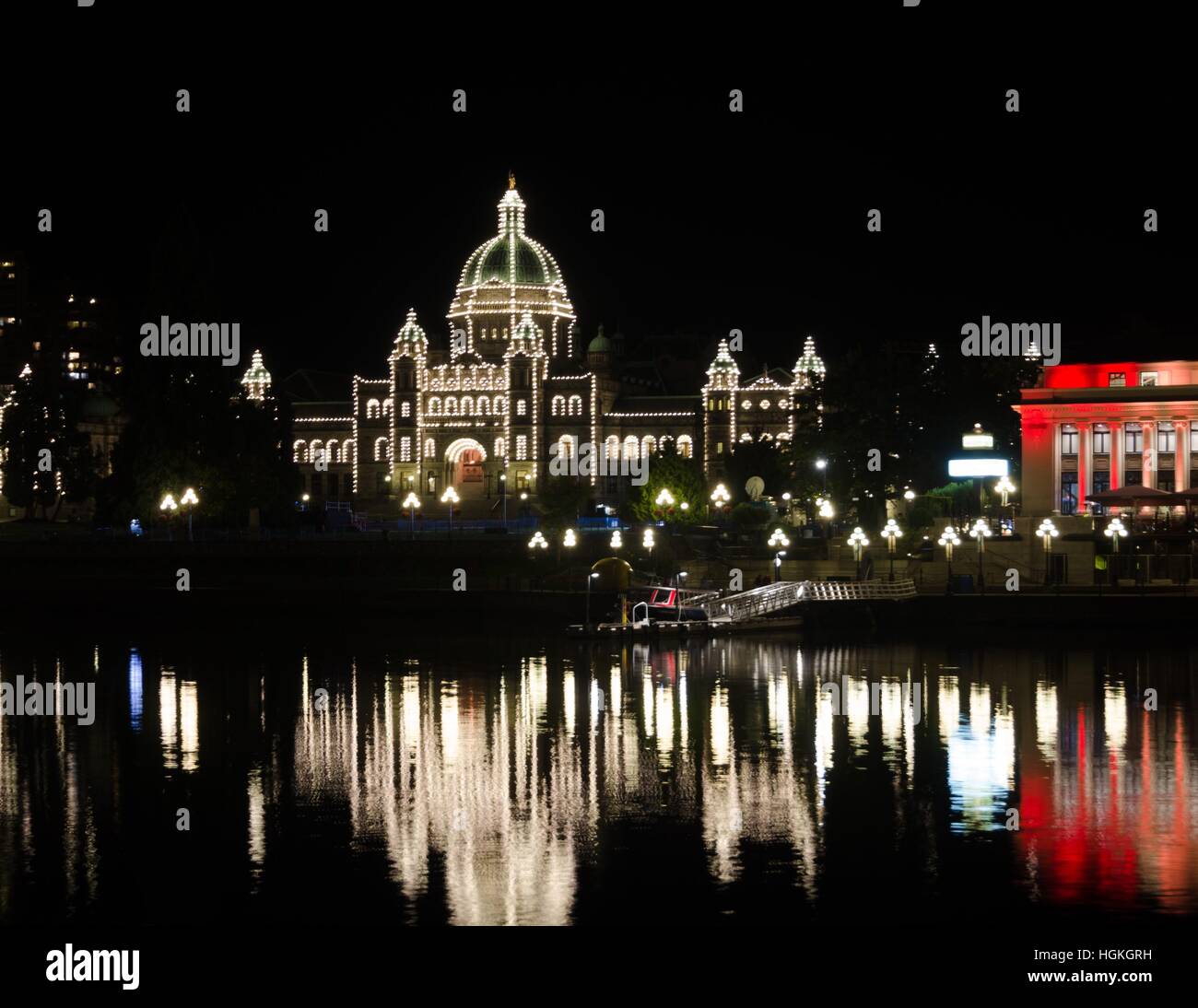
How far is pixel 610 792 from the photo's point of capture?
33.3m

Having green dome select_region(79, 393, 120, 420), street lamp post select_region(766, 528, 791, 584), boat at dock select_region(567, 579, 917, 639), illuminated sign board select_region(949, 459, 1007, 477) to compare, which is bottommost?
boat at dock select_region(567, 579, 917, 639)

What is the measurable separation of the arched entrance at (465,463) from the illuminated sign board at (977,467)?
80739 mm

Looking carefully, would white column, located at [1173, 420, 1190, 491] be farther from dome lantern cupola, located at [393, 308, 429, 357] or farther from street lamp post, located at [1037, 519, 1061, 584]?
dome lantern cupola, located at [393, 308, 429, 357]

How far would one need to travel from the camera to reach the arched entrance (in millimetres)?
154375

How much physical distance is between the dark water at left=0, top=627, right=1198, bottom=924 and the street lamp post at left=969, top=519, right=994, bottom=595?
8927mm

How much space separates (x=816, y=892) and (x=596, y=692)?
21355 millimetres

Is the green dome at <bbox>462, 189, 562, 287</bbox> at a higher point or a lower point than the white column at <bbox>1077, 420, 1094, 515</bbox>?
higher

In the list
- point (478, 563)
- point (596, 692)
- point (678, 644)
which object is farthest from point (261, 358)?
point (596, 692)

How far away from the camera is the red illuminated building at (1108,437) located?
83.3 metres

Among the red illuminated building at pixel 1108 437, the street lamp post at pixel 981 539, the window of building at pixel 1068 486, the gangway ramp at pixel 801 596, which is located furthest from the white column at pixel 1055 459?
the gangway ramp at pixel 801 596

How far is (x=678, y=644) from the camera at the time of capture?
190ft

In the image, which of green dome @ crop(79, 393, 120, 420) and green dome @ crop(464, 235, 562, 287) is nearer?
green dome @ crop(79, 393, 120, 420)

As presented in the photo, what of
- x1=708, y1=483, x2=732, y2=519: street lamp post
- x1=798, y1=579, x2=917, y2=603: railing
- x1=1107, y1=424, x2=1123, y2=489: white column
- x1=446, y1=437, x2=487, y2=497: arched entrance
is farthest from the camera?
x1=446, y1=437, x2=487, y2=497: arched entrance

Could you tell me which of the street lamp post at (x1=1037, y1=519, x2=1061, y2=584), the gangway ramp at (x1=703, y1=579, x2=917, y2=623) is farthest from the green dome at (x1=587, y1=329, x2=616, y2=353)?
the gangway ramp at (x1=703, y1=579, x2=917, y2=623)
